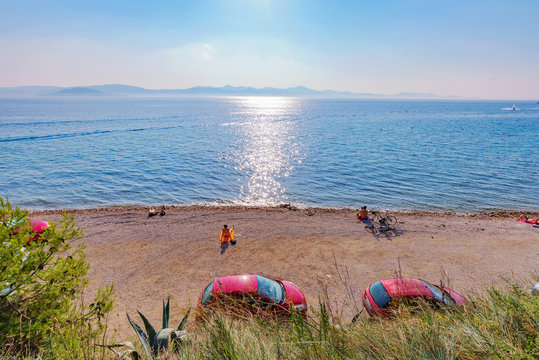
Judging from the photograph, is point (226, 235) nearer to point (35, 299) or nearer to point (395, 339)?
point (35, 299)

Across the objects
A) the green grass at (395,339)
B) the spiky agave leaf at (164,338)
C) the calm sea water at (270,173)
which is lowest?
the calm sea water at (270,173)

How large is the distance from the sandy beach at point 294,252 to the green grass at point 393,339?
175 inches

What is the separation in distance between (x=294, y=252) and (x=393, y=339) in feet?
32.3

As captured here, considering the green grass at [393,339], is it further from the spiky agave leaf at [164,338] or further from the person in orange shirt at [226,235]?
the person in orange shirt at [226,235]

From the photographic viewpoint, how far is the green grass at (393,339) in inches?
143

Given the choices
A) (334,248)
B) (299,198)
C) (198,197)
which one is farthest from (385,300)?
(198,197)

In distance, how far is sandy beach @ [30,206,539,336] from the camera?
419 inches

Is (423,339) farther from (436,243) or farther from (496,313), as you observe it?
(436,243)

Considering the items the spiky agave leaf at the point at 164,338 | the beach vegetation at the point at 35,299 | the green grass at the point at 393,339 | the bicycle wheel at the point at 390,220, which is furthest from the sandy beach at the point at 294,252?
the green grass at the point at 393,339

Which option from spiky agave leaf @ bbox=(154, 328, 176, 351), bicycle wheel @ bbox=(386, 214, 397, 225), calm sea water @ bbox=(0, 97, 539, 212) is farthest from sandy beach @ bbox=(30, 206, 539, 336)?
calm sea water @ bbox=(0, 97, 539, 212)

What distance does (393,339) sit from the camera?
3984 millimetres

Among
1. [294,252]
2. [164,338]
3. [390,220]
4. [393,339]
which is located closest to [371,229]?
[390,220]

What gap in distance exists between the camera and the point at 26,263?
13.3ft

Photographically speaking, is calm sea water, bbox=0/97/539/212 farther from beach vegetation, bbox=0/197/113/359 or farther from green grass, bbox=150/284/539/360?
beach vegetation, bbox=0/197/113/359
